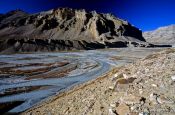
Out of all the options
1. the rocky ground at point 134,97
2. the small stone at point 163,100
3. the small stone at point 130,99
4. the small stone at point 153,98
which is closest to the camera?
the small stone at point 163,100

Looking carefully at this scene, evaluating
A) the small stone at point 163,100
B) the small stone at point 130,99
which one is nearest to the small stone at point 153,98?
the small stone at point 163,100

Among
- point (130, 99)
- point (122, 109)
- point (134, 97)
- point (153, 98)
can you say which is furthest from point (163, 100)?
point (122, 109)

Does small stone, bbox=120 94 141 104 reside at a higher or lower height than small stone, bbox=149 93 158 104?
lower

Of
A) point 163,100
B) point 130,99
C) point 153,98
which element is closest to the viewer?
point 163,100

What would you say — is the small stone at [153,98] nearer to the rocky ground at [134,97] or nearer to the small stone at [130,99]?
the rocky ground at [134,97]

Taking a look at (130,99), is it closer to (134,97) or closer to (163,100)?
(134,97)

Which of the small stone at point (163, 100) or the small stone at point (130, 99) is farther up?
the small stone at point (163, 100)

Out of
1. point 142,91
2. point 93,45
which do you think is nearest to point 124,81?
point 142,91

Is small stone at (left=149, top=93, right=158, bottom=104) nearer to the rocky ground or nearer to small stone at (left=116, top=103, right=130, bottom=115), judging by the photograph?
the rocky ground

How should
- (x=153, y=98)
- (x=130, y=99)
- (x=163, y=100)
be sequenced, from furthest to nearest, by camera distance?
(x=130, y=99), (x=153, y=98), (x=163, y=100)

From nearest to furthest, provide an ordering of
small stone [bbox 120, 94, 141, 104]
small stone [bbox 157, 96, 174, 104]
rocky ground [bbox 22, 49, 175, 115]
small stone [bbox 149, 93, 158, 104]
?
1. small stone [bbox 157, 96, 174, 104]
2. rocky ground [bbox 22, 49, 175, 115]
3. small stone [bbox 149, 93, 158, 104]
4. small stone [bbox 120, 94, 141, 104]

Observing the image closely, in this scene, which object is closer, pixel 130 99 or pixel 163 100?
pixel 163 100

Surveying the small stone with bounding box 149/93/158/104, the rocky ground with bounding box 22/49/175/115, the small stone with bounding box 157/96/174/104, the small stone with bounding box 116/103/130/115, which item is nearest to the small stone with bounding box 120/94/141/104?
the rocky ground with bounding box 22/49/175/115

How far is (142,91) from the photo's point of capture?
48.3 ft
